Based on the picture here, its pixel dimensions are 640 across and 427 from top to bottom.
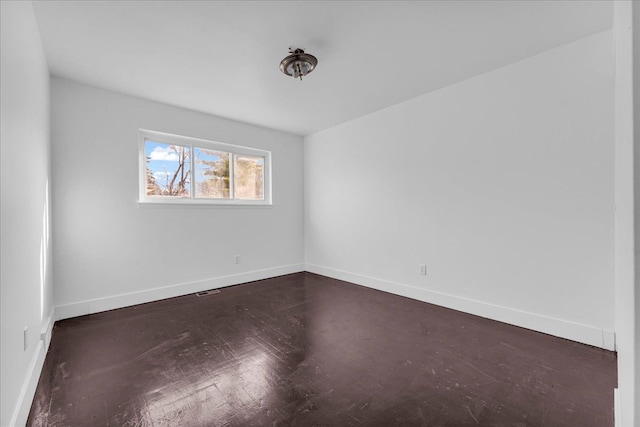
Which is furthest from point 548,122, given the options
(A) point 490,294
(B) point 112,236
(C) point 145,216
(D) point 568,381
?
(B) point 112,236

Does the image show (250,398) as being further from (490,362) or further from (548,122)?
(548,122)

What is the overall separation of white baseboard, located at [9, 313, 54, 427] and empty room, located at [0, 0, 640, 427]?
17mm

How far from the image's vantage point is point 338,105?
3.67 metres

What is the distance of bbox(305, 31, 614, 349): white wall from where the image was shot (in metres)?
2.28

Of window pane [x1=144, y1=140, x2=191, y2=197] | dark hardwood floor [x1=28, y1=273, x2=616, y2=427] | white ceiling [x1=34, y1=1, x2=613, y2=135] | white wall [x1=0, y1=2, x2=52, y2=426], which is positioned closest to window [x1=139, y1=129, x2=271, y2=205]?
window pane [x1=144, y1=140, x2=191, y2=197]

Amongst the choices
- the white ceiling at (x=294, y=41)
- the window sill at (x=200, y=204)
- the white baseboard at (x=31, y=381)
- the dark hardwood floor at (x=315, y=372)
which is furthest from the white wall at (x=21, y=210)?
the window sill at (x=200, y=204)

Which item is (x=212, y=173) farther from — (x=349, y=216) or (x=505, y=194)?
(x=505, y=194)

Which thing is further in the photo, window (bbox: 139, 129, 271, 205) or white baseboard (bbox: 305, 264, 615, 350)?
window (bbox: 139, 129, 271, 205)

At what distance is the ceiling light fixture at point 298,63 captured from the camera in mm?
2395

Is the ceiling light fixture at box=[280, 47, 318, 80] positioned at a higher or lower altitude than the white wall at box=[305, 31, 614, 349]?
higher

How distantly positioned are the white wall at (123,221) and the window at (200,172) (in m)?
0.14

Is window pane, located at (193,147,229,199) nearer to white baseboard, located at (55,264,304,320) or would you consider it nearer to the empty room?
the empty room

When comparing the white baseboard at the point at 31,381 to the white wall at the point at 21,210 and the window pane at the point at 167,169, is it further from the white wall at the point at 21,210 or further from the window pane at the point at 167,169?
the window pane at the point at 167,169

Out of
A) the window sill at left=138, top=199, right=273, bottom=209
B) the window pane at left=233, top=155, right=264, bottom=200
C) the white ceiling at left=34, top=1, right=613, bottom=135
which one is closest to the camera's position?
the white ceiling at left=34, top=1, right=613, bottom=135
